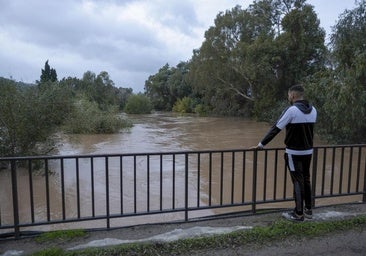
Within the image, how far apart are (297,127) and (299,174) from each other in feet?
2.02

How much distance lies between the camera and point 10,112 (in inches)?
400

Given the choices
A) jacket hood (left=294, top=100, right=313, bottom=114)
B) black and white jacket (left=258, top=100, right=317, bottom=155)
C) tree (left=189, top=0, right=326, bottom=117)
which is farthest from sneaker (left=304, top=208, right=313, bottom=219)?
tree (left=189, top=0, right=326, bottom=117)

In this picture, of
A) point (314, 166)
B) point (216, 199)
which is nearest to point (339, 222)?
point (314, 166)

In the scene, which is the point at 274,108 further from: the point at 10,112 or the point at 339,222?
the point at 339,222

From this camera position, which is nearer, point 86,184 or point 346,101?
point 86,184

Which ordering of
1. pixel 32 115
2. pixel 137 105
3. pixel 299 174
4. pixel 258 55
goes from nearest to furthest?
1. pixel 299 174
2. pixel 32 115
3. pixel 258 55
4. pixel 137 105

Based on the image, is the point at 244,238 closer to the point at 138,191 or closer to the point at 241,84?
the point at 138,191

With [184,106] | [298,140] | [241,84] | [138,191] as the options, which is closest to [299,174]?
[298,140]

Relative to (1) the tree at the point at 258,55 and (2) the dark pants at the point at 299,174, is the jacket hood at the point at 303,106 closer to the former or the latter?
(2) the dark pants at the point at 299,174

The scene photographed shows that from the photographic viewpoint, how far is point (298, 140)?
4.05 m

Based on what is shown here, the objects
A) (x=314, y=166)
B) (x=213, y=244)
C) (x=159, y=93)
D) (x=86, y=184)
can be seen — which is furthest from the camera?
(x=159, y=93)

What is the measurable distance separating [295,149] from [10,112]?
29.6 ft

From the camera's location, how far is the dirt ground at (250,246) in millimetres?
3480

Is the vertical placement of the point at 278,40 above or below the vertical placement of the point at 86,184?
above
